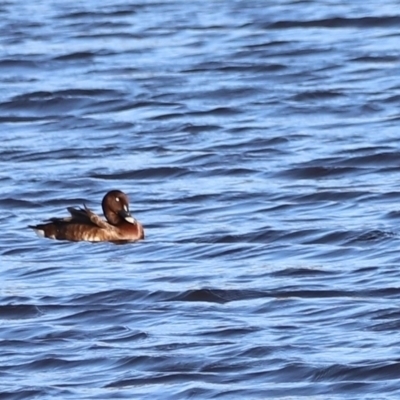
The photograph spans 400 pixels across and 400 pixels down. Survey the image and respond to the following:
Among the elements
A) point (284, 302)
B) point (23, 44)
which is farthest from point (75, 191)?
point (23, 44)

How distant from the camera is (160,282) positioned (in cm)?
1188

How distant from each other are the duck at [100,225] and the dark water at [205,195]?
130 mm

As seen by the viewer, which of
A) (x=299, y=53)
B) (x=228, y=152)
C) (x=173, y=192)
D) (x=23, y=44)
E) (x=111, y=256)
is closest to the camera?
(x=111, y=256)

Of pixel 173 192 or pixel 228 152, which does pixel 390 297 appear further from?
pixel 228 152

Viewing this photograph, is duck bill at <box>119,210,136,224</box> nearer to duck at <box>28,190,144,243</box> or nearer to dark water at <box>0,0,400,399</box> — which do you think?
duck at <box>28,190,144,243</box>

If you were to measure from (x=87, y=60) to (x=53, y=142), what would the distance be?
5171 mm

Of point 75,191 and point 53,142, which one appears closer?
point 75,191

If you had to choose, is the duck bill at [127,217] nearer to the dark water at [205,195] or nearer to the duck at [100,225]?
the duck at [100,225]

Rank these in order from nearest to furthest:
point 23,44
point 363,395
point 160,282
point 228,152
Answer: point 363,395, point 160,282, point 228,152, point 23,44

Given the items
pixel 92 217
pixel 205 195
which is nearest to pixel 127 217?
pixel 92 217

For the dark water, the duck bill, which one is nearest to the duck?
the duck bill

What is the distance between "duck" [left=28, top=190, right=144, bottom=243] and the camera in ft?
44.8

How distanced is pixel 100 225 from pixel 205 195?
120 centimetres

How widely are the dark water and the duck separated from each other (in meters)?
0.13
